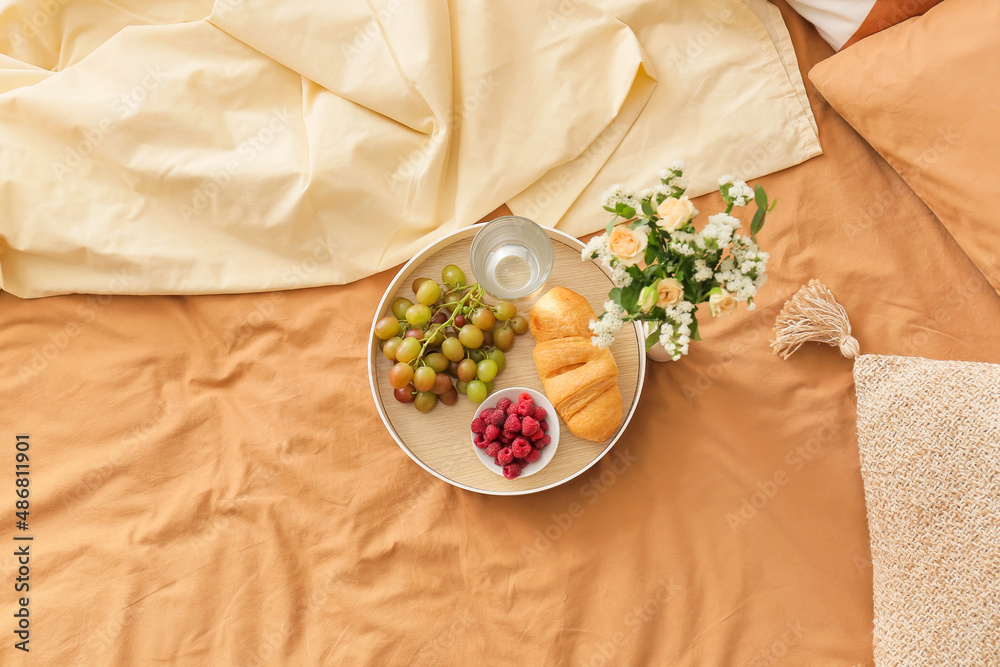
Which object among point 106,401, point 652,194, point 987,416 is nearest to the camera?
point 652,194

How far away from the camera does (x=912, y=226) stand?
1.40 metres

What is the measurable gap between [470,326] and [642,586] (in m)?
0.61

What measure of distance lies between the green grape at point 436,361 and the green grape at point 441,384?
0.01 metres

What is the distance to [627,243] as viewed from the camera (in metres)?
0.93

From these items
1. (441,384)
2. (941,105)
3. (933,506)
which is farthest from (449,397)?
(941,105)

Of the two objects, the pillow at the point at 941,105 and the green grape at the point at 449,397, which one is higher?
the pillow at the point at 941,105

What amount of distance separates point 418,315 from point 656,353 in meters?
0.49

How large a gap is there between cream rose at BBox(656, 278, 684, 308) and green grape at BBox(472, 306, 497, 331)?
0.42 metres

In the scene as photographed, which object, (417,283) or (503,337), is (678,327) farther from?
(417,283)

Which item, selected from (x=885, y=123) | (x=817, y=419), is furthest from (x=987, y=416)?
(x=885, y=123)

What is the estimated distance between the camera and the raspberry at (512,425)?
3.94 feet

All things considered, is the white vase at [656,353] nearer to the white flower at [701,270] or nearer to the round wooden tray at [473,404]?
the round wooden tray at [473,404]

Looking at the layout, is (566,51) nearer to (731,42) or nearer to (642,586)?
(731,42)

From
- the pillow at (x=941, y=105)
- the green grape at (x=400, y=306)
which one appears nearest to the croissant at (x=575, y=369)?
the green grape at (x=400, y=306)
